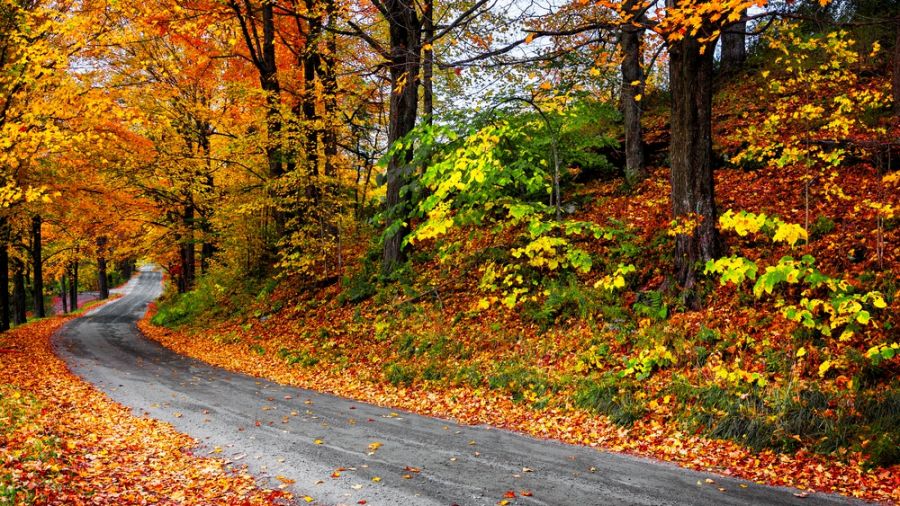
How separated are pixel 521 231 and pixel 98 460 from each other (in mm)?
9043

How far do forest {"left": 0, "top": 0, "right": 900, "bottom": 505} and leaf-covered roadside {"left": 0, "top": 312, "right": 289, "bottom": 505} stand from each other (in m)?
0.05

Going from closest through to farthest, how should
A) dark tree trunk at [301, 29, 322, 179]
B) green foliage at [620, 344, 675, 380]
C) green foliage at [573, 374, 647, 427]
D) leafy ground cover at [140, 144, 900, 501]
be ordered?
leafy ground cover at [140, 144, 900, 501]
green foliage at [573, 374, 647, 427]
green foliage at [620, 344, 675, 380]
dark tree trunk at [301, 29, 322, 179]

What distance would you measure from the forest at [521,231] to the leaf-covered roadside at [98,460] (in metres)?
0.05

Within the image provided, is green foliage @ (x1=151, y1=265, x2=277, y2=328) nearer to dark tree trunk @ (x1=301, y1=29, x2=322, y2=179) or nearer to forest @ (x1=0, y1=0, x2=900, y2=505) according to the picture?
forest @ (x1=0, y1=0, x2=900, y2=505)

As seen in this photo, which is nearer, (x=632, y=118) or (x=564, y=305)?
(x=564, y=305)

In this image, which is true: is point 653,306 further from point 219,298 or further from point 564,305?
point 219,298

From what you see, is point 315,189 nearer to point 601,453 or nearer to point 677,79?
point 677,79

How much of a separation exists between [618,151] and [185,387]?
456 inches

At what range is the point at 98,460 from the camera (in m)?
5.98

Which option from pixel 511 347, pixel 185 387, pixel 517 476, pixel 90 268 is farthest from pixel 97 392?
pixel 90 268

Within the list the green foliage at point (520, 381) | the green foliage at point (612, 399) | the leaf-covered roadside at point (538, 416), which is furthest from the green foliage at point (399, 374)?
the green foliage at point (612, 399)

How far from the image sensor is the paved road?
4.84 m

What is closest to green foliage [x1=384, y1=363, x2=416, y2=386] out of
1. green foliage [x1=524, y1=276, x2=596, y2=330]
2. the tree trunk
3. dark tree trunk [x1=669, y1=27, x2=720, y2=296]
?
green foliage [x1=524, y1=276, x2=596, y2=330]

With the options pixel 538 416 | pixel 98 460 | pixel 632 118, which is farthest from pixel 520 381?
pixel 632 118
